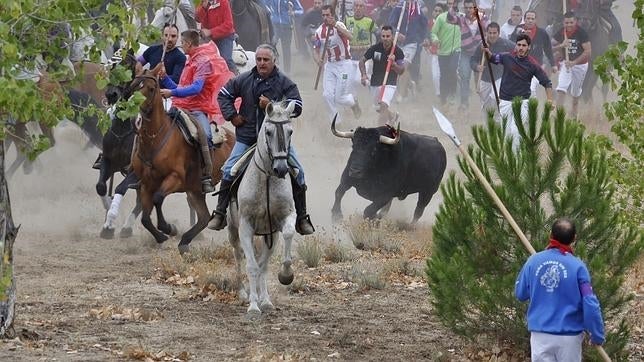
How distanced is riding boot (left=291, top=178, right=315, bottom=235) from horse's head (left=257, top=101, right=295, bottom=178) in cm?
74

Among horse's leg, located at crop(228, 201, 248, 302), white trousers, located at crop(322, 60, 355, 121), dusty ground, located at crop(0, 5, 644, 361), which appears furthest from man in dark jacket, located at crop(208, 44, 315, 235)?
white trousers, located at crop(322, 60, 355, 121)

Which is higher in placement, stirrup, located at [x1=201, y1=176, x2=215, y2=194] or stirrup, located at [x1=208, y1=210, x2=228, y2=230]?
stirrup, located at [x1=208, y1=210, x2=228, y2=230]

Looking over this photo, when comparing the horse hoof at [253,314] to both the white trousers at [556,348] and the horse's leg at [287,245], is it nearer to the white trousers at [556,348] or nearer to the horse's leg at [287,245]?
the horse's leg at [287,245]

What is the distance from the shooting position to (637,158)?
37.4ft

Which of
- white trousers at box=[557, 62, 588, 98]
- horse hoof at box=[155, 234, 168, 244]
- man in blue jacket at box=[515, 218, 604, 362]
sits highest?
man in blue jacket at box=[515, 218, 604, 362]

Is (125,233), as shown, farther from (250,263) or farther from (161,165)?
(250,263)

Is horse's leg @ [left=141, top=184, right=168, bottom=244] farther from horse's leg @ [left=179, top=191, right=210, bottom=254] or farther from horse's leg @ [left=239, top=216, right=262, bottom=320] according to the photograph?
horse's leg @ [left=239, top=216, right=262, bottom=320]

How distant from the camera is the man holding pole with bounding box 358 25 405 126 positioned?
2652 cm

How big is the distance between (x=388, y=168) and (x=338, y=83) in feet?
24.7

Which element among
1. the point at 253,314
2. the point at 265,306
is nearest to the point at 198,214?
the point at 265,306

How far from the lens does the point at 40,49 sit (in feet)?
33.9

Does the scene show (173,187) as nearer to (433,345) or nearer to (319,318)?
(319,318)

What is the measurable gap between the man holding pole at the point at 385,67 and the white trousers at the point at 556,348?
17.1 m

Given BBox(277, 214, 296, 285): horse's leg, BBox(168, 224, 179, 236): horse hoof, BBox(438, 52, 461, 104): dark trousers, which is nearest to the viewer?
BBox(277, 214, 296, 285): horse's leg
